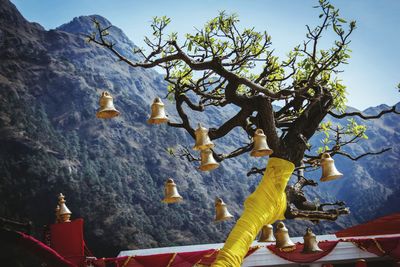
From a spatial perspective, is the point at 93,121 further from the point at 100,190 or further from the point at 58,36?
the point at 58,36

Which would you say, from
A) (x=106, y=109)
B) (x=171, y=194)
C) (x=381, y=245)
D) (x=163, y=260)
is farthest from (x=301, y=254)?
(x=106, y=109)

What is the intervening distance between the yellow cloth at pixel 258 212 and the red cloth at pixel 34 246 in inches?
75.2

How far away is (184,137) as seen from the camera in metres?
65.6

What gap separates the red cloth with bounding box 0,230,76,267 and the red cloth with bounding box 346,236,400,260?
9558mm

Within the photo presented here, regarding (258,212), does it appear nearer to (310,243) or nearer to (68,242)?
(68,242)

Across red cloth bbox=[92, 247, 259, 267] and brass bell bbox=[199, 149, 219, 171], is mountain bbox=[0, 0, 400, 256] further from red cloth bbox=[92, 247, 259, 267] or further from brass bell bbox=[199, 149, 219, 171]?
brass bell bbox=[199, 149, 219, 171]

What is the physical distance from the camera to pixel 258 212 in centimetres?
503

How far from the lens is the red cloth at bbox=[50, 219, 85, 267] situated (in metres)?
5.15

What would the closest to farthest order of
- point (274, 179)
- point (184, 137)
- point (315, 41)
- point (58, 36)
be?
point (274, 179) < point (315, 41) < point (184, 137) < point (58, 36)

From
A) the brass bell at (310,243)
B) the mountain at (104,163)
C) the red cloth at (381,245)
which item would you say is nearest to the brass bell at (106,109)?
the brass bell at (310,243)

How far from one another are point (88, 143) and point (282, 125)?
54439mm

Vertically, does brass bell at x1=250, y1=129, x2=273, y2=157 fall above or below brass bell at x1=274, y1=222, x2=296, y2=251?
above

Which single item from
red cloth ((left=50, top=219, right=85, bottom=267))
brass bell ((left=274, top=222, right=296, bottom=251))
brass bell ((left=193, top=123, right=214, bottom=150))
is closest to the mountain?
brass bell ((left=274, top=222, right=296, bottom=251))

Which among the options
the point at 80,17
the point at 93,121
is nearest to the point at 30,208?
the point at 93,121
